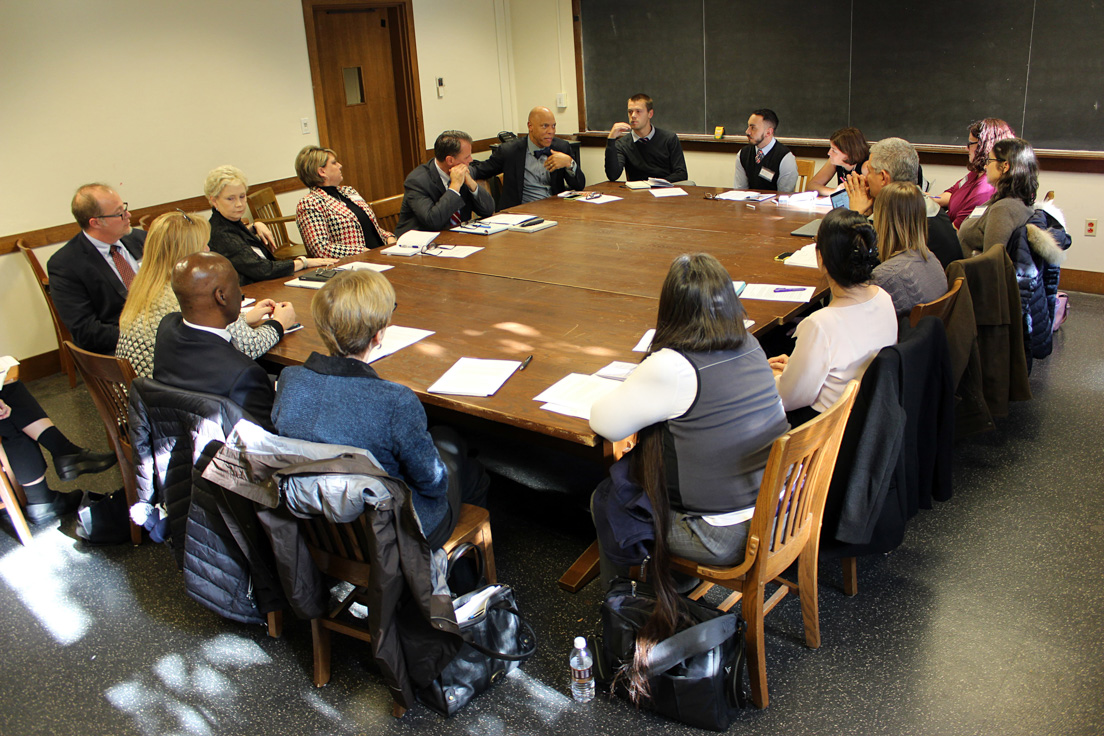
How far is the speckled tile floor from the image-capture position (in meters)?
2.16

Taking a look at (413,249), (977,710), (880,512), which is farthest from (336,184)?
(977,710)

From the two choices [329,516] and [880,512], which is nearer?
[329,516]

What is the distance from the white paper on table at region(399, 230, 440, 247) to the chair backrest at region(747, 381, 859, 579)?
8.82ft

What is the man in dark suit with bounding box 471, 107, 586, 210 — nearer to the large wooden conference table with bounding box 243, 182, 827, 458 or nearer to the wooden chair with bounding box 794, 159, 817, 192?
the large wooden conference table with bounding box 243, 182, 827, 458

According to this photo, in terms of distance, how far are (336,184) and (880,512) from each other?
3.26 metres

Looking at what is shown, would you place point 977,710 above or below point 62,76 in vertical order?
below

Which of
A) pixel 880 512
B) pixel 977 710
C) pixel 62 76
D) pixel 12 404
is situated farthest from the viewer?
pixel 62 76

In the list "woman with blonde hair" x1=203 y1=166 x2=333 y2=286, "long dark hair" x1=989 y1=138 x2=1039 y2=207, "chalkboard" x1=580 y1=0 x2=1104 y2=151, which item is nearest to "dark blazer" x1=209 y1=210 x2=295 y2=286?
"woman with blonde hair" x1=203 y1=166 x2=333 y2=286

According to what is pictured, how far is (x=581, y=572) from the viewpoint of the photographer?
273cm

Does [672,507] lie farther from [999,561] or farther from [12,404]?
[12,404]

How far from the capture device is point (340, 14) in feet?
21.2

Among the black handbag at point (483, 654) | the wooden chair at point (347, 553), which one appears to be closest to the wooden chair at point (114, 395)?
the wooden chair at point (347, 553)

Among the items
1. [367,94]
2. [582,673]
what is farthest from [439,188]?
[582,673]

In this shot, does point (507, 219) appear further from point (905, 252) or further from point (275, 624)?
point (275, 624)
